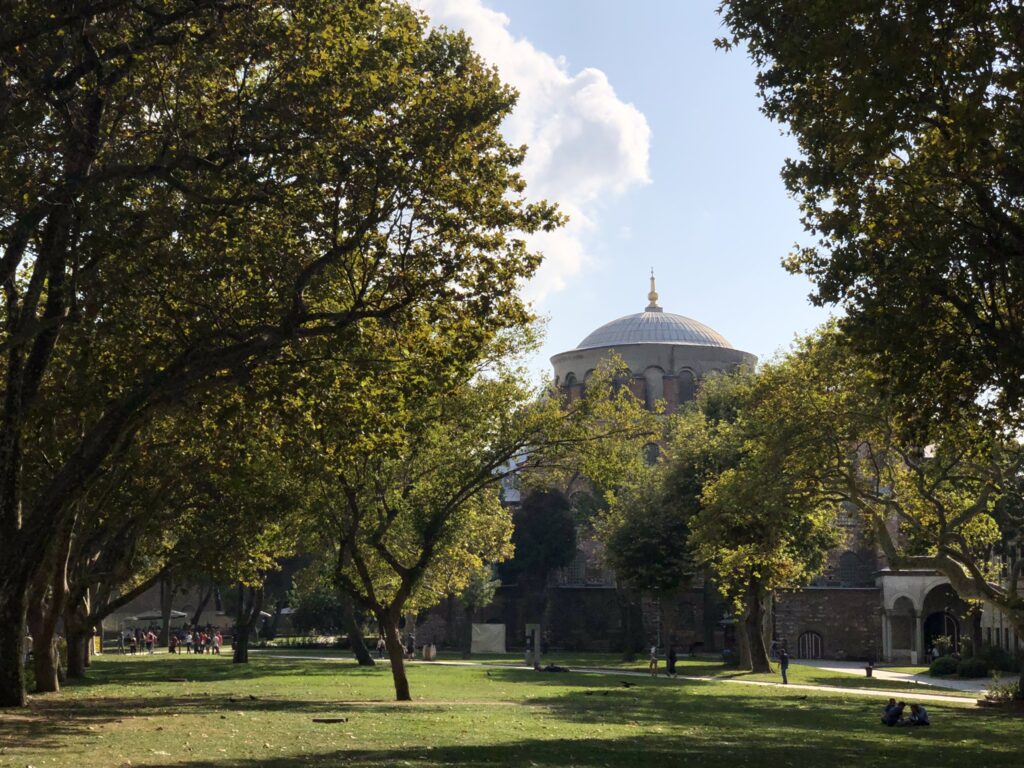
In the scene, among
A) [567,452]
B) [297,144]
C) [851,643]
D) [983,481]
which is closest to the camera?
[297,144]

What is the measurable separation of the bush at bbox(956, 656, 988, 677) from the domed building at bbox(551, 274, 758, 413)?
38307 mm

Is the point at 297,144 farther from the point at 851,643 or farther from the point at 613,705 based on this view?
the point at 851,643

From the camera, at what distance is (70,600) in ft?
99.2

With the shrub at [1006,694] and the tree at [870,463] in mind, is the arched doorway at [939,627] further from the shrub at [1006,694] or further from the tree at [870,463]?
the tree at [870,463]

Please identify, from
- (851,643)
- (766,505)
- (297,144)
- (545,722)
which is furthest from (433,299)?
(851,643)

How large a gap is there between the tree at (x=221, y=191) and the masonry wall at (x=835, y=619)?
53.2 metres

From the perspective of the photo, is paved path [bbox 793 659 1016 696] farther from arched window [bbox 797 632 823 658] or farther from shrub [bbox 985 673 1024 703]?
arched window [bbox 797 632 823 658]

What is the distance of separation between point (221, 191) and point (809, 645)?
191 feet

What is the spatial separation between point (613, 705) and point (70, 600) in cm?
1311

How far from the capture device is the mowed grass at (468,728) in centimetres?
1484

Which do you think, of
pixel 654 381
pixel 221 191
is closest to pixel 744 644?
pixel 654 381

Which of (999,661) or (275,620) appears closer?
(999,661)

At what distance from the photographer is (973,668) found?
160 ft

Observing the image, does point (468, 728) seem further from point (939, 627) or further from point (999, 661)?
point (939, 627)
